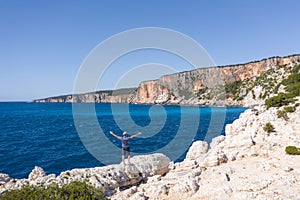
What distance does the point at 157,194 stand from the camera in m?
10.9

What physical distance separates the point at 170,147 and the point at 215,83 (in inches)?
4837

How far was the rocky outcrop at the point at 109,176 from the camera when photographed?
38.9 feet

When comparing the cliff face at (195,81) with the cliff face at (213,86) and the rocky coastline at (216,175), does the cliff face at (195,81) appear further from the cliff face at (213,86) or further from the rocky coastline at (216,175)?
the rocky coastline at (216,175)

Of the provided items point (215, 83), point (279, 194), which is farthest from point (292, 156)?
point (215, 83)

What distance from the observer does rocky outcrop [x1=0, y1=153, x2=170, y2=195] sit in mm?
11862

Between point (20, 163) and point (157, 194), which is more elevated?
point (157, 194)

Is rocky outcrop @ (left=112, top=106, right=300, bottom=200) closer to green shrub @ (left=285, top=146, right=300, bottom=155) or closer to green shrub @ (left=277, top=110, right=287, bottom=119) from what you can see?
green shrub @ (left=285, top=146, right=300, bottom=155)

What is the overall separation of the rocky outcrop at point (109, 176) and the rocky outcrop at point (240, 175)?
0.68 metres

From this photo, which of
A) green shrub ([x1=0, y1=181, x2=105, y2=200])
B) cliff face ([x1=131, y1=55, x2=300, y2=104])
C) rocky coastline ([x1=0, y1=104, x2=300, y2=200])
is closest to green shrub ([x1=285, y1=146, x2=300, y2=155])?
rocky coastline ([x1=0, y1=104, x2=300, y2=200])

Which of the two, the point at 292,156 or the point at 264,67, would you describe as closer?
the point at 292,156

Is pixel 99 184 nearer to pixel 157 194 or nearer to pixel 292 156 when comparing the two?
pixel 157 194

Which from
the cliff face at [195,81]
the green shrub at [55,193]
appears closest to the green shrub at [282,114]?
the green shrub at [55,193]

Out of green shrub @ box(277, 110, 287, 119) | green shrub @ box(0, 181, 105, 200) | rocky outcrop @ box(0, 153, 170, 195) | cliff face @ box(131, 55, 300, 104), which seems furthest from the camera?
cliff face @ box(131, 55, 300, 104)

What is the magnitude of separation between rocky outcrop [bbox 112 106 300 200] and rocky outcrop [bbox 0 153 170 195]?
2.24 feet
